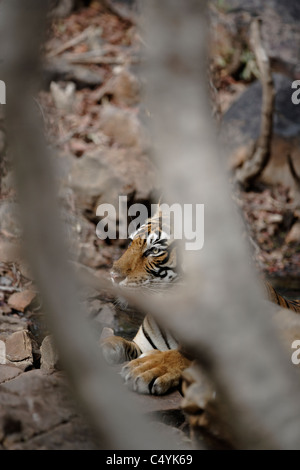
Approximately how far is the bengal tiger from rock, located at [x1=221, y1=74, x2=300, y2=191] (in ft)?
13.5

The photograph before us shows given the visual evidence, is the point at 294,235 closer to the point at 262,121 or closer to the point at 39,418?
the point at 262,121

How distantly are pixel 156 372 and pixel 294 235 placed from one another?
4437 millimetres

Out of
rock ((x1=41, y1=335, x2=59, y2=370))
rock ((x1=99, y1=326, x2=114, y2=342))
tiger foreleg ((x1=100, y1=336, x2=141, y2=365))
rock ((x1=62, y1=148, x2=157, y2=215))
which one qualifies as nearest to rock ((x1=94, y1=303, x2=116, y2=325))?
rock ((x1=99, y1=326, x2=114, y2=342))

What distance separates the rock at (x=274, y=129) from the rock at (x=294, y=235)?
2.29ft

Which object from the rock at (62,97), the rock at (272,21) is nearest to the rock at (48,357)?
the rock at (62,97)

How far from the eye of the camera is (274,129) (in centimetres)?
754

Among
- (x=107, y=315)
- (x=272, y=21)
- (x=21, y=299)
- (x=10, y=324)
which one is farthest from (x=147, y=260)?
(x=272, y=21)

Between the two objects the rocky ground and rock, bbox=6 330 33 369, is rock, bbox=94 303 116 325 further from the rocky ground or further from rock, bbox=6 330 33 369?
rock, bbox=6 330 33 369

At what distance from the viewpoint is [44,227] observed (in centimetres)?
79

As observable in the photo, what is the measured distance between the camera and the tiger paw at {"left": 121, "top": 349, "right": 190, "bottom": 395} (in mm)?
2562

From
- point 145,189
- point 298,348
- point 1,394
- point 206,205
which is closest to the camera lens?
point 206,205

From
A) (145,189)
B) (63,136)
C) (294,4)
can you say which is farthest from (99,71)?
(145,189)
